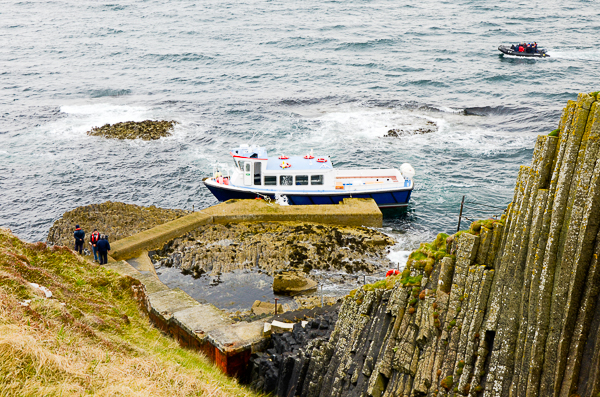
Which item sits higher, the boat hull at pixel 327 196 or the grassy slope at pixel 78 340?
the grassy slope at pixel 78 340

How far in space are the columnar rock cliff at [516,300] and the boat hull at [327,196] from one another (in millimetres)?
18556

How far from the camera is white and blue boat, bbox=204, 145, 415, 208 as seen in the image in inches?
1167

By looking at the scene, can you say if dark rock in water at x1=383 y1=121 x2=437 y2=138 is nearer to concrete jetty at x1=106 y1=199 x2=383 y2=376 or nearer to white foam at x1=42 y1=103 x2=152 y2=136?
concrete jetty at x1=106 y1=199 x2=383 y2=376

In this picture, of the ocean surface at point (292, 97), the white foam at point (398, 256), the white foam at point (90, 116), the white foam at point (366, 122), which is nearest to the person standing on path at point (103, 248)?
the ocean surface at point (292, 97)

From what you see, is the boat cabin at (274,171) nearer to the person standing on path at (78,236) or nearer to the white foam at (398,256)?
the white foam at (398,256)

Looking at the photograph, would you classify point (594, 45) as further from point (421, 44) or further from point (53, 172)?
point (53, 172)

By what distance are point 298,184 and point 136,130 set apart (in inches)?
887

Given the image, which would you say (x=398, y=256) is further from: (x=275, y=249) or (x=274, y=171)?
(x=274, y=171)

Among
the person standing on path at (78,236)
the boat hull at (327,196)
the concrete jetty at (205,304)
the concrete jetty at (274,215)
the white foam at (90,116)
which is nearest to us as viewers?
the concrete jetty at (205,304)

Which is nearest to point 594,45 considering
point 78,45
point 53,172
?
point 53,172

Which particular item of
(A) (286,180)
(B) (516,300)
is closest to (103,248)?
(A) (286,180)

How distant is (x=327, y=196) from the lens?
29.6 meters

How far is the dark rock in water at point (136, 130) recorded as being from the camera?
1774 inches

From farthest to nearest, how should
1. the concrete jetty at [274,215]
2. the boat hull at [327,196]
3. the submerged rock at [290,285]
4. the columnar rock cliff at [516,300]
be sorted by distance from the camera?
the boat hull at [327,196] < the concrete jetty at [274,215] < the submerged rock at [290,285] < the columnar rock cliff at [516,300]
